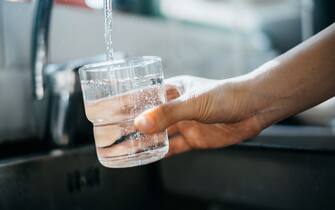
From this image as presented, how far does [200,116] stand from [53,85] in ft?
1.40

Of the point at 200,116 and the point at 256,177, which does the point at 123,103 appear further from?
the point at 256,177

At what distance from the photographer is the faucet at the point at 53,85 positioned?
0.99m

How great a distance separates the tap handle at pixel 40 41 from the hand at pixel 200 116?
0.31 metres

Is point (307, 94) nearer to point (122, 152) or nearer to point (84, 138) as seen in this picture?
point (122, 152)

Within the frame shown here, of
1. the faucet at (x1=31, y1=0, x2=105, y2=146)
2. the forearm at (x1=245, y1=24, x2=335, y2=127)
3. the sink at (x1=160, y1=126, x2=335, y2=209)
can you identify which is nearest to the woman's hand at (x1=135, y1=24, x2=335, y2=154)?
the forearm at (x1=245, y1=24, x2=335, y2=127)

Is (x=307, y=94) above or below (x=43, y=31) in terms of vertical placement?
below

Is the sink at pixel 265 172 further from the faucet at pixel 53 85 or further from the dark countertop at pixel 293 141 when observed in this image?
the faucet at pixel 53 85

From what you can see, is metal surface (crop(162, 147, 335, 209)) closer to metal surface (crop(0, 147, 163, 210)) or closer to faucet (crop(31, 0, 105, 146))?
metal surface (crop(0, 147, 163, 210))

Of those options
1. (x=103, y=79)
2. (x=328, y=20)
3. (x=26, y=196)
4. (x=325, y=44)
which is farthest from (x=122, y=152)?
(x=328, y=20)

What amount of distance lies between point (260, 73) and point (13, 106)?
1.93 feet

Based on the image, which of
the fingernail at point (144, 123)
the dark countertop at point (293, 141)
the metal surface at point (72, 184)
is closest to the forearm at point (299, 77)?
the dark countertop at point (293, 141)

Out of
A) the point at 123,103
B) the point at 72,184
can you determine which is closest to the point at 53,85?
the point at 72,184

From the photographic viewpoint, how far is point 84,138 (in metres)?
1.12

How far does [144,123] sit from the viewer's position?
2.16ft
